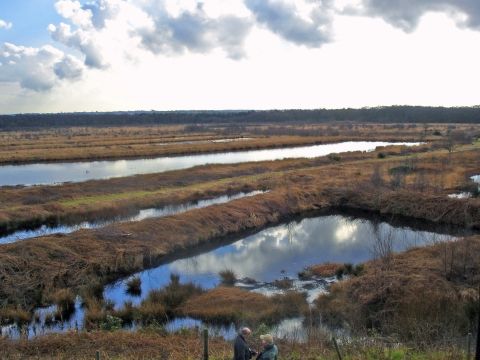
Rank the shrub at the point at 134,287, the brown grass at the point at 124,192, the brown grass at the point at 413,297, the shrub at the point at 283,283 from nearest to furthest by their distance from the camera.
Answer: the brown grass at the point at 413,297 → the shrub at the point at 283,283 → the shrub at the point at 134,287 → the brown grass at the point at 124,192

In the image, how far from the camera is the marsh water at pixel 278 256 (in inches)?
774

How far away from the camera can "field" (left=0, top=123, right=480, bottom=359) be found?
531 inches

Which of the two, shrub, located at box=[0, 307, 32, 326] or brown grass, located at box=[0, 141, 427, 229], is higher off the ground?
brown grass, located at box=[0, 141, 427, 229]

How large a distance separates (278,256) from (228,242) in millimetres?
3815

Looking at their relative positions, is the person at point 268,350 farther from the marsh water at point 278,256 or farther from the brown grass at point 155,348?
the marsh water at point 278,256

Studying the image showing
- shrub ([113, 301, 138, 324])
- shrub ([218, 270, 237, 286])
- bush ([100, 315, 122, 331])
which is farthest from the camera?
shrub ([218, 270, 237, 286])

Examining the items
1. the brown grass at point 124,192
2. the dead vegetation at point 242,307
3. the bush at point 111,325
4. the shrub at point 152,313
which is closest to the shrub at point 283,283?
the dead vegetation at point 242,307

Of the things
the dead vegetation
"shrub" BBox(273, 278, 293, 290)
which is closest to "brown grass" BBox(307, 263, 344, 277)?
"shrub" BBox(273, 278, 293, 290)

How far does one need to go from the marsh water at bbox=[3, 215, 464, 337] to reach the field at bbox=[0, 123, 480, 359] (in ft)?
2.43

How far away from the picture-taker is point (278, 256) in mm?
25328

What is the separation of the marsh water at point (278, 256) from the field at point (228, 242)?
741 millimetres

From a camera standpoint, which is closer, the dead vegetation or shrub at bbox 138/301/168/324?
the dead vegetation

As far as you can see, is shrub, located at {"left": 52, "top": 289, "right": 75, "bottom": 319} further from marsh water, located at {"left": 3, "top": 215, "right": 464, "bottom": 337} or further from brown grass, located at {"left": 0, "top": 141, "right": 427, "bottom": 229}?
brown grass, located at {"left": 0, "top": 141, "right": 427, "bottom": 229}

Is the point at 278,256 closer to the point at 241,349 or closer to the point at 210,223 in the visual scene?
the point at 210,223
